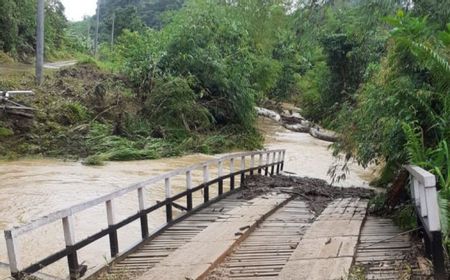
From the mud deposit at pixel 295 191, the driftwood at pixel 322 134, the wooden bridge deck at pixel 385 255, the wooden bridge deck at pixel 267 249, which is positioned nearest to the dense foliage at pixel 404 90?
the wooden bridge deck at pixel 385 255

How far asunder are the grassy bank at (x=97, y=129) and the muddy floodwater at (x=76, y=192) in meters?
0.83

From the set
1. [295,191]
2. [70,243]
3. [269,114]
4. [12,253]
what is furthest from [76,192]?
[269,114]

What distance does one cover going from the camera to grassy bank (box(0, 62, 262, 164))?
57.6 ft

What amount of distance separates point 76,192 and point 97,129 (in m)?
6.83

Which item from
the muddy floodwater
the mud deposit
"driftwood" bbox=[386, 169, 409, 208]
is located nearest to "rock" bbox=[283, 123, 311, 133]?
the muddy floodwater

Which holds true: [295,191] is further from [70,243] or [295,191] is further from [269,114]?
[269,114]

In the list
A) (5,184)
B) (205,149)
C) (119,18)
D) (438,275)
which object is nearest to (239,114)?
(205,149)

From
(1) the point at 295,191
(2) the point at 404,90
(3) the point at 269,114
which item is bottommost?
(3) the point at 269,114

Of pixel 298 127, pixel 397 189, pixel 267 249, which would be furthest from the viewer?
pixel 298 127

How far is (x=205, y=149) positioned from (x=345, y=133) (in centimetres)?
1028

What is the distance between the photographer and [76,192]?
42.0ft

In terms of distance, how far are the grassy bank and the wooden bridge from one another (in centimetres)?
1019

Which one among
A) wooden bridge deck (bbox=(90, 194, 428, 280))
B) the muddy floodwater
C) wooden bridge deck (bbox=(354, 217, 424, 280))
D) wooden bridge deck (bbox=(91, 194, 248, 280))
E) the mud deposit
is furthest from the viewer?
the mud deposit

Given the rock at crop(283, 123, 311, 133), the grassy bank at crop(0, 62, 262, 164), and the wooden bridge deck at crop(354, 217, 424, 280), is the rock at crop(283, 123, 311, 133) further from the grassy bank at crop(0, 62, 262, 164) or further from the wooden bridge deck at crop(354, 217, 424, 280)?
the wooden bridge deck at crop(354, 217, 424, 280)
